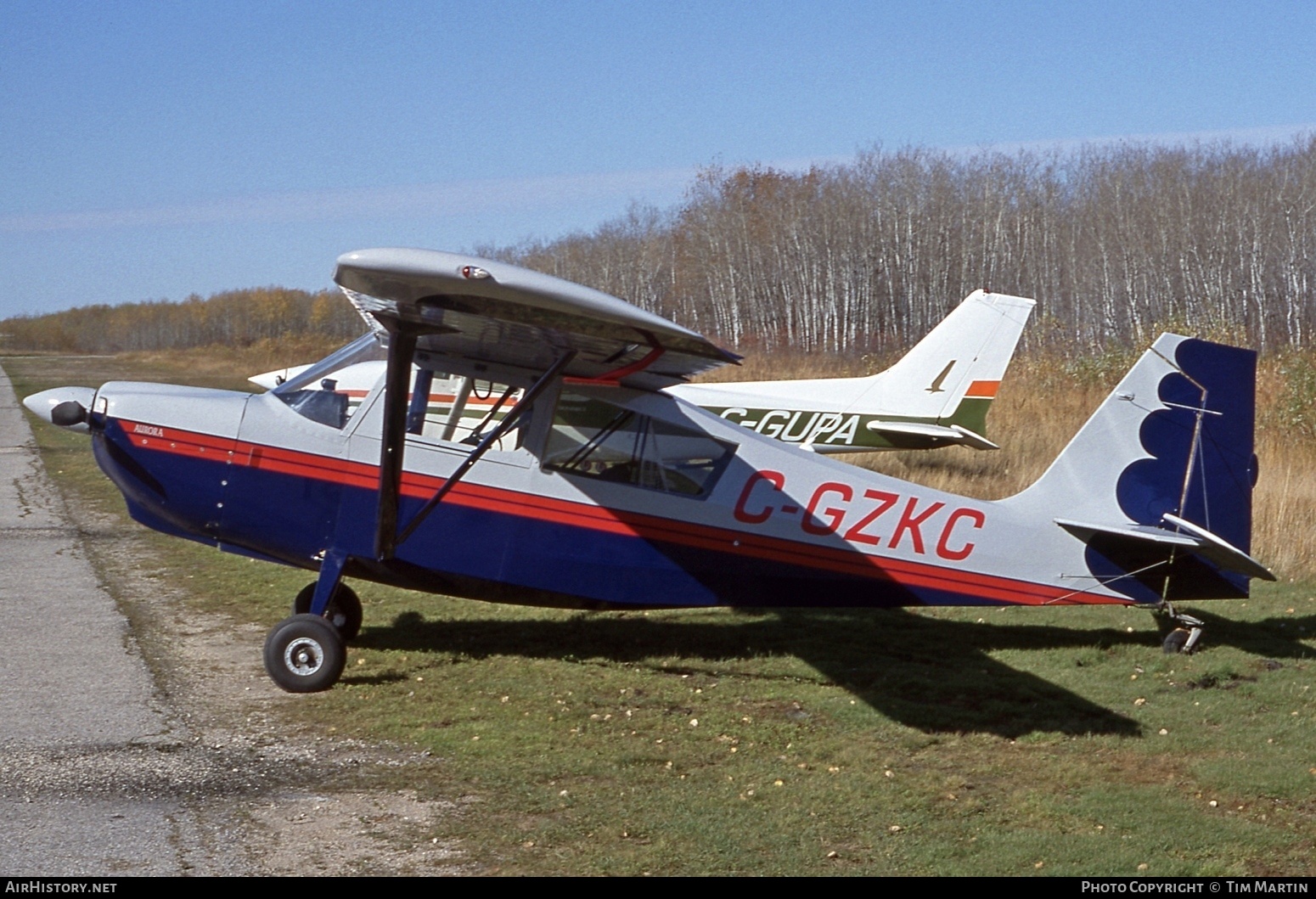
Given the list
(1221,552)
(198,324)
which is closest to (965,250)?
(1221,552)

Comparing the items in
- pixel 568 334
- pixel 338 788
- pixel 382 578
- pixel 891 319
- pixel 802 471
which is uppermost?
pixel 891 319

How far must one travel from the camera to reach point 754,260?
55000mm

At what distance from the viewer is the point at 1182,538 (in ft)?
24.3

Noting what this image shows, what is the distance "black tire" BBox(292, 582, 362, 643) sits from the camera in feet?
26.5

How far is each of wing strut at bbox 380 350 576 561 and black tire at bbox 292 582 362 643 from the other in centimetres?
111

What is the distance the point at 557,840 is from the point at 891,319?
4675 centimetres

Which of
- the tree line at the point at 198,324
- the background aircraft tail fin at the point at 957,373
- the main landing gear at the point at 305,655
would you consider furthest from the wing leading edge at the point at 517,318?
the tree line at the point at 198,324

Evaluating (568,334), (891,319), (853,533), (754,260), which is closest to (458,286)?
(568,334)

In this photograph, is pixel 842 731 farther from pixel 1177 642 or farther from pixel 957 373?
pixel 957 373

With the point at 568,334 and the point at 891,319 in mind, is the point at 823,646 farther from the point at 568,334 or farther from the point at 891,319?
the point at 891,319

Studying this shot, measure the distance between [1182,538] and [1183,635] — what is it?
97cm

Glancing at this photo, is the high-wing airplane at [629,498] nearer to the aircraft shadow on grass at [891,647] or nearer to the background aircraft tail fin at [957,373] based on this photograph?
the aircraft shadow on grass at [891,647]

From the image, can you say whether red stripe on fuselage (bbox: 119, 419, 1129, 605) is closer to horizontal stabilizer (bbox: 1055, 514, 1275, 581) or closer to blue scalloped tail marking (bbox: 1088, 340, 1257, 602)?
horizontal stabilizer (bbox: 1055, 514, 1275, 581)

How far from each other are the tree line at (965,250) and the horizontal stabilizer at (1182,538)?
2587 centimetres
